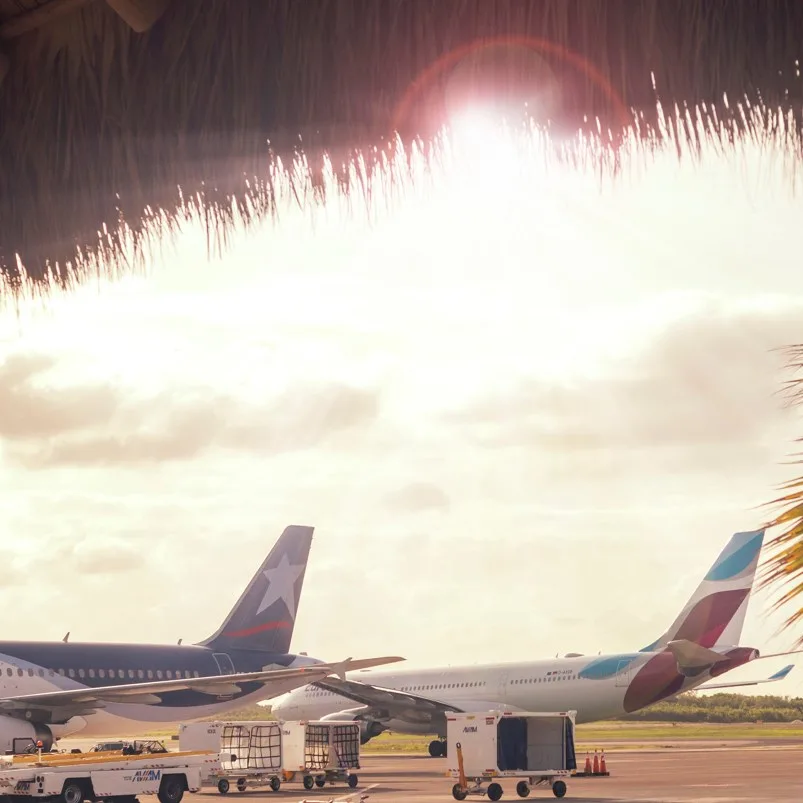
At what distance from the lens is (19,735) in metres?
30.2

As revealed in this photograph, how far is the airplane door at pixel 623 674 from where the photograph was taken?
38.7m

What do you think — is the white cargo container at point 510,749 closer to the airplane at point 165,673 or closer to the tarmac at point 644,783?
the tarmac at point 644,783

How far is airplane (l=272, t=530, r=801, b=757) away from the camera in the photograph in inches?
1522

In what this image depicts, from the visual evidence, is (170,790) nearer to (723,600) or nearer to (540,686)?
(540,686)

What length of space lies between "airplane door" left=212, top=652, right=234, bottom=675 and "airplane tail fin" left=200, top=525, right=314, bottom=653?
25.6 inches

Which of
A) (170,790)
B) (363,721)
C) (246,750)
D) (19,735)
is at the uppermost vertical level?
(363,721)

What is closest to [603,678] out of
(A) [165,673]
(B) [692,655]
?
(B) [692,655]

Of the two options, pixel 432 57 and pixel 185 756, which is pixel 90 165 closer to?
pixel 432 57

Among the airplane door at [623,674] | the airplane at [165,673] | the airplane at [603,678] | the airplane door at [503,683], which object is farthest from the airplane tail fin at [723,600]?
the airplane at [165,673]

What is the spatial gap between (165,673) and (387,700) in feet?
27.3

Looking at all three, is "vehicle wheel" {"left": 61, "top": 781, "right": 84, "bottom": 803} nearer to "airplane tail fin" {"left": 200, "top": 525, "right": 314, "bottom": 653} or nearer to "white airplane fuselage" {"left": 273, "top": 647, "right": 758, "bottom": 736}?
"airplane tail fin" {"left": 200, "top": 525, "right": 314, "bottom": 653}

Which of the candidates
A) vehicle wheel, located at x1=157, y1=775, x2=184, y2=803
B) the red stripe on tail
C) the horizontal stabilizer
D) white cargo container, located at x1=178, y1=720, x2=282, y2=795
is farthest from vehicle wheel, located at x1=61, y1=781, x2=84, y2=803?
the horizontal stabilizer

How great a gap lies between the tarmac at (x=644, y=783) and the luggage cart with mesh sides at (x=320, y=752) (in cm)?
36

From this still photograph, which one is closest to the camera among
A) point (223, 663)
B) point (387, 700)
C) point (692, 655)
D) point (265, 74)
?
point (265, 74)
